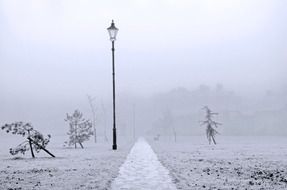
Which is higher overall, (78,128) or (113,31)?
(113,31)

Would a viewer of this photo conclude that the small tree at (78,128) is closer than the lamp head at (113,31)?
No

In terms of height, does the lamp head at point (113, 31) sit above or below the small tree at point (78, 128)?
above

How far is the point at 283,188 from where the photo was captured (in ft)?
34.4

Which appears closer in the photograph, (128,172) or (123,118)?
(128,172)

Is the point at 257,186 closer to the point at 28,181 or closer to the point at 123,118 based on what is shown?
the point at 28,181

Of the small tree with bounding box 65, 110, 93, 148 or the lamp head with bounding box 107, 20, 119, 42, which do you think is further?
the small tree with bounding box 65, 110, 93, 148

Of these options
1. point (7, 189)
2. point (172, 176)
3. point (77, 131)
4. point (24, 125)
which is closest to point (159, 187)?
point (172, 176)

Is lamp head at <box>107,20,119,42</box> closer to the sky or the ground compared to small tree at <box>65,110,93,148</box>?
closer to the sky

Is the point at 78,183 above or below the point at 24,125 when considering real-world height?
below

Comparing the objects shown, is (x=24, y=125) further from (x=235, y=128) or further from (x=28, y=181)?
(x=235, y=128)

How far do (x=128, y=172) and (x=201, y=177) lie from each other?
9.85 feet

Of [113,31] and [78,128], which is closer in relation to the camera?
[113,31]

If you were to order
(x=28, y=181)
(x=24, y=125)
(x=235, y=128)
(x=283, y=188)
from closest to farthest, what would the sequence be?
(x=283, y=188), (x=28, y=181), (x=24, y=125), (x=235, y=128)

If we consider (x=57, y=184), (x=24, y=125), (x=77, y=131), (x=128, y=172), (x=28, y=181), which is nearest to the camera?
(x=57, y=184)
